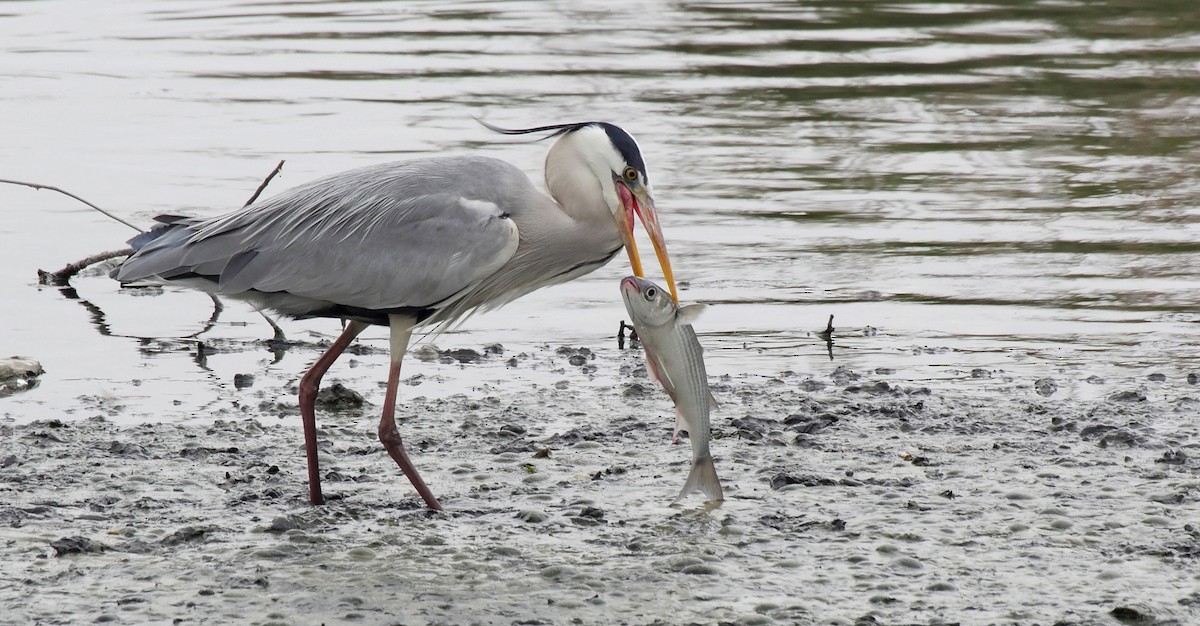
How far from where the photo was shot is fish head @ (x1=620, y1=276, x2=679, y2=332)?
17.5 ft

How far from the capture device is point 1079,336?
320 inches

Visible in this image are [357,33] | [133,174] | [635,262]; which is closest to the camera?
[635,262]

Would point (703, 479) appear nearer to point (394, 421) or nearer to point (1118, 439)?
point (394, 421)

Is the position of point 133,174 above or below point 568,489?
above

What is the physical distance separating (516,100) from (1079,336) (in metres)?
7.57

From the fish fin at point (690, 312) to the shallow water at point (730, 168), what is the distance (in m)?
0.71

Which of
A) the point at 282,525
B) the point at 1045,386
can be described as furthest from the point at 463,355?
the point at 1045,386

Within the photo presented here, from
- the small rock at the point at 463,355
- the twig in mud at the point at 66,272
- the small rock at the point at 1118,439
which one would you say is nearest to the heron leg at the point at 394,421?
the small rock at the point at 463,355

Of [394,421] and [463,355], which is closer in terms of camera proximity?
[394,421]

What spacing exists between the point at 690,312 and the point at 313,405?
164 cm

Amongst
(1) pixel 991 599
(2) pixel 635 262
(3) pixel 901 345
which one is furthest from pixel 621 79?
(1) pixel 991 599

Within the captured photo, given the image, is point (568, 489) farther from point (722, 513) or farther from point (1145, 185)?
point (1145, 185)

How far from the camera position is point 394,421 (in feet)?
20.0

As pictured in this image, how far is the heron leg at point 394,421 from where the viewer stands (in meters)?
5.72
